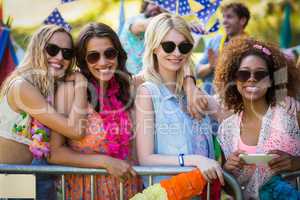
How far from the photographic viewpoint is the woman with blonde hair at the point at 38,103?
3084mm

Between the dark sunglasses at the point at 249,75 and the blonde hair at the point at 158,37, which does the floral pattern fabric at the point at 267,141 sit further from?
the blonde hair at the point at 158,37

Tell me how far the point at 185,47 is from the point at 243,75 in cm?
39

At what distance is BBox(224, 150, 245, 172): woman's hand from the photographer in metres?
3.02

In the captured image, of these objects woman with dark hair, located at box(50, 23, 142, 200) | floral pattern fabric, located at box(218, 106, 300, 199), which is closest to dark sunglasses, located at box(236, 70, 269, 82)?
floral pattern fabric, located at box(218, 106, 300, 199)

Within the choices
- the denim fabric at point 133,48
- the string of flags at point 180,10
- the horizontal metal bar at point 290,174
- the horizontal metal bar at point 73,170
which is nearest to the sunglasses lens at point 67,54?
the horizontal metal bar at point 73,170

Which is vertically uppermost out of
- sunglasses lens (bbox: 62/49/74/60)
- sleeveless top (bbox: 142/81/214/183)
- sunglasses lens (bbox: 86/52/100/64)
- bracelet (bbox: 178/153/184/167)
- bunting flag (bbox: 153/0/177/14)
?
bunting flag (bbox: 153/0/177/14)

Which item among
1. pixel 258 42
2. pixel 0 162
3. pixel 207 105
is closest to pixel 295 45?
pixel 258 42

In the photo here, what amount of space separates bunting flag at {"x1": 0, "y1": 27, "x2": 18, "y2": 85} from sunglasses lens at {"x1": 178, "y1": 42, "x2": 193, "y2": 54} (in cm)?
292

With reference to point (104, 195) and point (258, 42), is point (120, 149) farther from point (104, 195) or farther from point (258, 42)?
point (258, 42)

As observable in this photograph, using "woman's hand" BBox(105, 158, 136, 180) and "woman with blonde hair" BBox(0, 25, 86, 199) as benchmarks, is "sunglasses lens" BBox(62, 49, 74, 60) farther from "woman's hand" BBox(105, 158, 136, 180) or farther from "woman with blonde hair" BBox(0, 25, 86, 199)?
"woman's hand" BBox(105, 158, 136, 180)

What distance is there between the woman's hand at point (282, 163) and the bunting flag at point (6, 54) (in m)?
3.45

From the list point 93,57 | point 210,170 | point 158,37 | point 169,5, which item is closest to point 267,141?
point 210,170

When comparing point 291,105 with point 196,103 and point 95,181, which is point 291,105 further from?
point 95,181

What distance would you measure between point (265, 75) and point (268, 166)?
0.56 m
